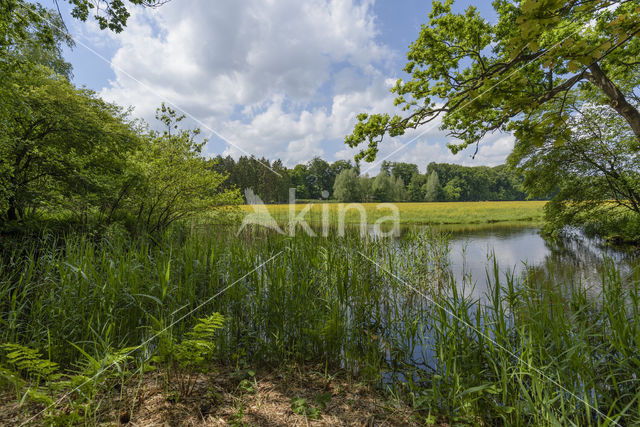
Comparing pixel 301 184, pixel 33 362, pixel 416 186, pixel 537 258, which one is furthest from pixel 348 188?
pixel 416 186

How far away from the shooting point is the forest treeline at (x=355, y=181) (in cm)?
1453

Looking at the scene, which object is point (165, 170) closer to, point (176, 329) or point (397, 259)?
point (176, 329)

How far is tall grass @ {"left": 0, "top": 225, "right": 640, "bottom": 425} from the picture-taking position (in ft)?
6.79

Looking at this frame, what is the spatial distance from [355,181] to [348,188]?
65 cm

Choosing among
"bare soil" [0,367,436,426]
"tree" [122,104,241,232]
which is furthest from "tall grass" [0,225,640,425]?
"tree" [122,104,241,232]

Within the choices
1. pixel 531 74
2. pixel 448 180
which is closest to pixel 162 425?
pixel 531 74

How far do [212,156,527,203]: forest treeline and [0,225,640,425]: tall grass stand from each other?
216 inches

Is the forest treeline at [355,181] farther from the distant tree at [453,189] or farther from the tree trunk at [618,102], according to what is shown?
the tree trunk at [618,102]

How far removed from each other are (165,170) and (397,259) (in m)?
7.75

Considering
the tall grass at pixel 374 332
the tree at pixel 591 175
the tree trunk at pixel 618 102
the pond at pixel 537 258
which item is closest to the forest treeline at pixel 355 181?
the tree at pixel 591 175

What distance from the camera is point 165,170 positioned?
8055mm

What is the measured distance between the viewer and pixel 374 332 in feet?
11.8

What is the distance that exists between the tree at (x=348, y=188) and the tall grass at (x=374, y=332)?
9877 millimetres

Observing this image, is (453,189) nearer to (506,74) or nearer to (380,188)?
(380,188)
